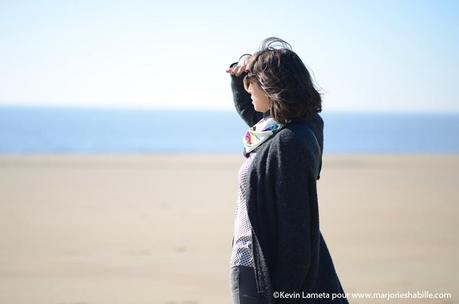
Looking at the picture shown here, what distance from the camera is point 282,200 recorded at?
7.02ft

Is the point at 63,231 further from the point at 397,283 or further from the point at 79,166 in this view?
the point at 79,166

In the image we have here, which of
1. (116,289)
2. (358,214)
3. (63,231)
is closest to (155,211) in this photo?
(63,231)

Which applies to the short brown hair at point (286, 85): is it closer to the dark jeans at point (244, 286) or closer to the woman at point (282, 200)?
the woman at point (282, 200)

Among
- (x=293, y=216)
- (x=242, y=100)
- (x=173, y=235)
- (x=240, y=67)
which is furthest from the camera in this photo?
(x=173, y=235)

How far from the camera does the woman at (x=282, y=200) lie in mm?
2137

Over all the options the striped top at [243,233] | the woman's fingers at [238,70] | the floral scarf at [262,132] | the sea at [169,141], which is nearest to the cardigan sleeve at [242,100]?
the woman's fingers at [238,70]

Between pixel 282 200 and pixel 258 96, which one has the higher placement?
pixel 258 96

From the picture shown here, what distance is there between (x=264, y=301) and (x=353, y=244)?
21.9 feet

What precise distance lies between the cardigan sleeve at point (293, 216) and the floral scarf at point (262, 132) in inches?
5.6

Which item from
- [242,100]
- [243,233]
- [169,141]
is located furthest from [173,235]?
[169,141]

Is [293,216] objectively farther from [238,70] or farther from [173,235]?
[173,235]

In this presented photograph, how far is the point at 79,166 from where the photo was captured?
20297 millimetres

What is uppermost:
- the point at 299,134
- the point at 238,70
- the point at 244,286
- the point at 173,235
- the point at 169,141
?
the point at 169,141

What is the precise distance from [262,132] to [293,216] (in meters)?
0.38
